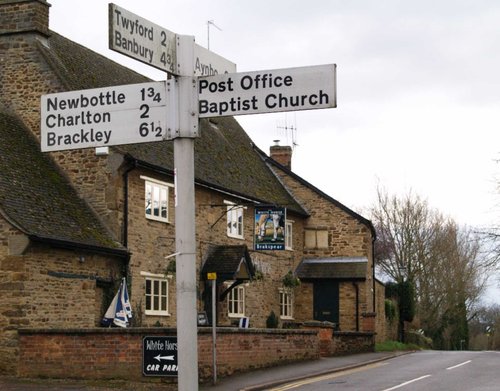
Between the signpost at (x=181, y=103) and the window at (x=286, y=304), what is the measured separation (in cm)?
2970

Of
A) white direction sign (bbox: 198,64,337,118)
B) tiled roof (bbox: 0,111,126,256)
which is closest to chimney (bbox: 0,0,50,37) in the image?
tiled roof (bbox: 0,111,126,256)

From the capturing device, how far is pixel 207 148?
32062 mm

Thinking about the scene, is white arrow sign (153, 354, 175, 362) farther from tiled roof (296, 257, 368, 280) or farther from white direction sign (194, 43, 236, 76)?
tiled roof (296, 257, 368, 280)

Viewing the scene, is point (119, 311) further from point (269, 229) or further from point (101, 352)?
point (269, 229)

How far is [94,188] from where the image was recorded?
24547 millimetres

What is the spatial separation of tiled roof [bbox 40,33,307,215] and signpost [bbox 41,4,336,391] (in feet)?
59.9

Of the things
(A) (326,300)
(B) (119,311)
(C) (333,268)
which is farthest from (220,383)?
(C) (333,268)

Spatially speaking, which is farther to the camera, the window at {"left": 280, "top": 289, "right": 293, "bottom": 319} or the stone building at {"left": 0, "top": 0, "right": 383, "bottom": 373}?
the window at {"left": 280, "top": 289, "right": 293, "bottom": 319}

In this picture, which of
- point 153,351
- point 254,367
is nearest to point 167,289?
point 254,367

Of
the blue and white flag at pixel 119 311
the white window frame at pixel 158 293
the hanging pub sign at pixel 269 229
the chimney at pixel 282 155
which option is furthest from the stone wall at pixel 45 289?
the chimney at pixel 282 155

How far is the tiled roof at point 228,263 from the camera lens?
28.4 m

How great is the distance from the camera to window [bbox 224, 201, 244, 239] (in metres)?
30.9

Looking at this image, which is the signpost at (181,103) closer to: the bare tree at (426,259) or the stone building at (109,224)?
the stone building at (109,224)

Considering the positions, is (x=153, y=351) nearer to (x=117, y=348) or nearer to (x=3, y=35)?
(x=117, y=348)
